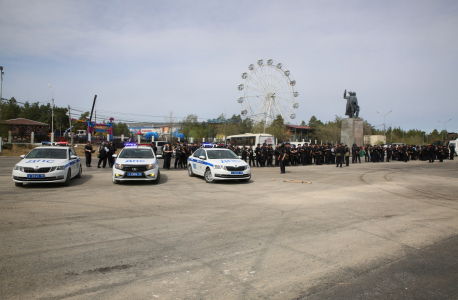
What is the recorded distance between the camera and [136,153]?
44.5ft

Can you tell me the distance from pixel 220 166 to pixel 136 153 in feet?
12.1

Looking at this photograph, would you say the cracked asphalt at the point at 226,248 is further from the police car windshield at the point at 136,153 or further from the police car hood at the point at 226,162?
the police car windshield at the point at 136,153

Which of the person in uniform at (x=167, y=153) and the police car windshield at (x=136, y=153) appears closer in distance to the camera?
the police car windshield at (x=136, y=153)

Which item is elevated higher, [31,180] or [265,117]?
[265,117]

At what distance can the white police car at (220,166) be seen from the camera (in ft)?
42.2

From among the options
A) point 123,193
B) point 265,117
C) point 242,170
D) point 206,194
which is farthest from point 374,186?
point 265,117

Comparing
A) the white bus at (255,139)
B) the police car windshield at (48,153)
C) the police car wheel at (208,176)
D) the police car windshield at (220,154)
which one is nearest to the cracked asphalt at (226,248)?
the police car windshield at (48,153)

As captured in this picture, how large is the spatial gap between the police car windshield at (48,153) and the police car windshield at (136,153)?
216 cm

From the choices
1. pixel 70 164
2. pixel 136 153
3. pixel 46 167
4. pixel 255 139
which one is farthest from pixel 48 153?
pixel 255 139

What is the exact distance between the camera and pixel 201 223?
642 centimetres

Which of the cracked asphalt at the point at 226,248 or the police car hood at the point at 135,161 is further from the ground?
the police car hood at the point at 135,161

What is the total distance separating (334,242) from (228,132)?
222ft

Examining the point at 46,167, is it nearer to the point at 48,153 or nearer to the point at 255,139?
the point at 48,153

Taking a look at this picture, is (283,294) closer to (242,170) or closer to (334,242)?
(334,242)
